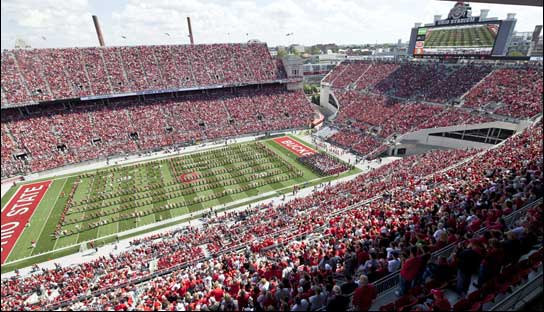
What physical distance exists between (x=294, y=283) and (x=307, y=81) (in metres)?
74.1

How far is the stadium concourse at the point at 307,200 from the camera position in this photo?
6.39 m

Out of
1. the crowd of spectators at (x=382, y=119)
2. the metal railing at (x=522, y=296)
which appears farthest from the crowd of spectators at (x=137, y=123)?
the metal railing at (x=522, y=296)

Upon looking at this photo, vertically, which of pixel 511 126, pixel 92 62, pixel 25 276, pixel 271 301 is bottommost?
pixel 25 276

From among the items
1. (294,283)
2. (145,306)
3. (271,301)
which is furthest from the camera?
(145,306)

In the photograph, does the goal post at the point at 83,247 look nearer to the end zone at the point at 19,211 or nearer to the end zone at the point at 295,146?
the end zone at the point at 19,211

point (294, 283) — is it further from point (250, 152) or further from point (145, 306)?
point (250, 152)

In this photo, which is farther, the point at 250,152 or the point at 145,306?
the point at 250,152

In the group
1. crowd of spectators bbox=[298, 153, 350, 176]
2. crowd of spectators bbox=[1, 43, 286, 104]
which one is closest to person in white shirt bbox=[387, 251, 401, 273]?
crowd of spectators bbox=[298, 153, 350, 176]

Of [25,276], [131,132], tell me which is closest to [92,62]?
[131,132]

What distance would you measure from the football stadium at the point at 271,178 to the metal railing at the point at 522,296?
32mm

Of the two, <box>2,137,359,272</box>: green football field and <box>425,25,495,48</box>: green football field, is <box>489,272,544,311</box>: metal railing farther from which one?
<box>425,25,495,48</box>: green football field

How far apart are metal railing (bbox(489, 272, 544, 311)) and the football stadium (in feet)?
0.10

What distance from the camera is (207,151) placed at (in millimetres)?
36688

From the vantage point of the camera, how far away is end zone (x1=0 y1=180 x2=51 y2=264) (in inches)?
759
